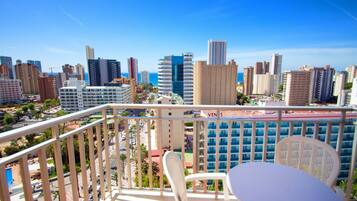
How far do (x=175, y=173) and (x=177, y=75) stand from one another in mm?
32296

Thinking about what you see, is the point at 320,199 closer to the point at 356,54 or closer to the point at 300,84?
the point at 356,54

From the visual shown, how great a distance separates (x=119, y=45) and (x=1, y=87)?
925 centimetres

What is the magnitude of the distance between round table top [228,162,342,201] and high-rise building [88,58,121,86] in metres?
36.7

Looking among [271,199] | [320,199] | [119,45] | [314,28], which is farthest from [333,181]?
[119,45]

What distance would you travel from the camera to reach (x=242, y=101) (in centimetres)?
3133

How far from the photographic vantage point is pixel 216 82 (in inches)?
1147

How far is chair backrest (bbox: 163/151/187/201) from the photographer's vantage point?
95 centimetres

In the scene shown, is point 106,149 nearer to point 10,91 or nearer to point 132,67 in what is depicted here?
point 10,91

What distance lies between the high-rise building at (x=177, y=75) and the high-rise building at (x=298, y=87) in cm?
1624

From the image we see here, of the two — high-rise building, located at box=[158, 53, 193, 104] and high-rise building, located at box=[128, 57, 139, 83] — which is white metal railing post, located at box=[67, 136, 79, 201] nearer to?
high-rise building, located at box=[158, 53, 193, 104]

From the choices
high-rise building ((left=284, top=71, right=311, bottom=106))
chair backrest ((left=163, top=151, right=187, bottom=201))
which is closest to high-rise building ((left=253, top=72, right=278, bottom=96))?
high-rise building ((left=284, top=71, right=311, bottom=106))

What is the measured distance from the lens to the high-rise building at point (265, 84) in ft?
131

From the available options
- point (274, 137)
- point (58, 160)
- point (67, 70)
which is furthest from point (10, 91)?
point (67, 70)

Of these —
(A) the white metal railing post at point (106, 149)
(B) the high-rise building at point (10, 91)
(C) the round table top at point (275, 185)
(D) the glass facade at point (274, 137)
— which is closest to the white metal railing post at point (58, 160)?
(A) the white metal railing post at point (106, 149)
